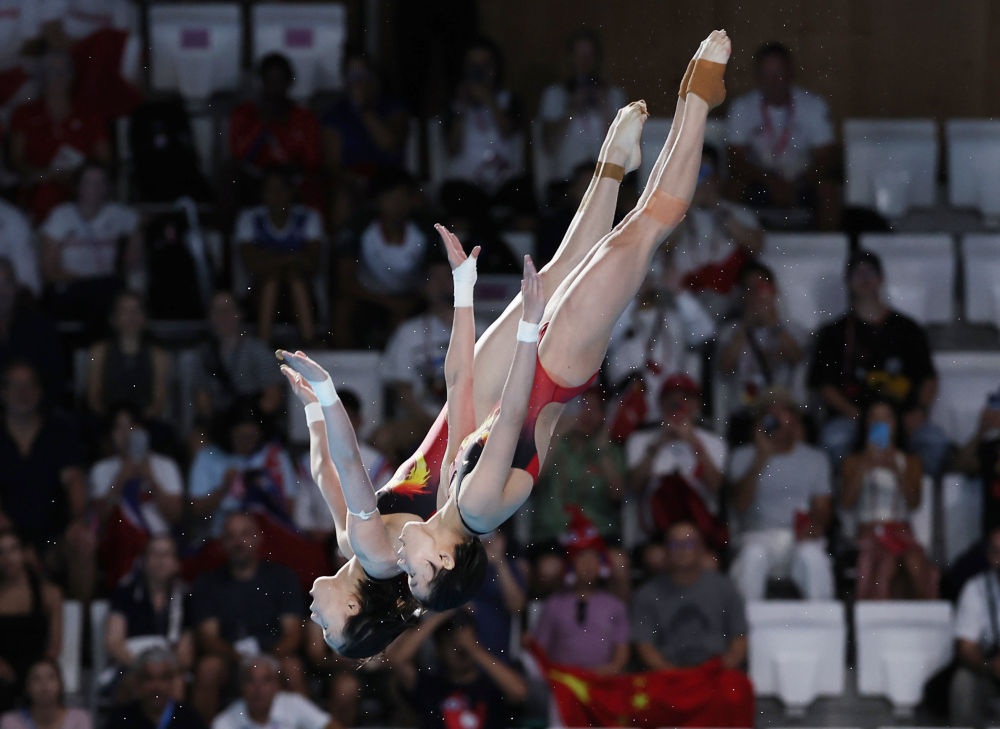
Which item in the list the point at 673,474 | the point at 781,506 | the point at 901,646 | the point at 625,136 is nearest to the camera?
the point at 625,136

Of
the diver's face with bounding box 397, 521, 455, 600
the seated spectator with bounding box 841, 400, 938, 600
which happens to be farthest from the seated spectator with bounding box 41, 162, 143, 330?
the diver's face with bounding box 397, 521, 455, 600

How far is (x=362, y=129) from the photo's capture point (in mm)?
8250

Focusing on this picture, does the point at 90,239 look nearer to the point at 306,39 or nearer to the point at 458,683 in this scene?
the point at 306,39

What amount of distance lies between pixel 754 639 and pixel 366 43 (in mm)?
4099

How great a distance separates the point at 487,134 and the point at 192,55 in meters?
1.86

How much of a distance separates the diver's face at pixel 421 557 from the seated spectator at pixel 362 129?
4138 mm

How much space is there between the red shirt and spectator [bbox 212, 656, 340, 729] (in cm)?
290

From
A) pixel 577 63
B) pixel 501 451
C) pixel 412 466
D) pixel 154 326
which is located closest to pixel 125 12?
pixel 154 326

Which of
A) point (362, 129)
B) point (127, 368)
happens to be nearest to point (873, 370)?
point (362, 129)

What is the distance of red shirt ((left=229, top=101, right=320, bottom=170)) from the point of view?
8.20 metres

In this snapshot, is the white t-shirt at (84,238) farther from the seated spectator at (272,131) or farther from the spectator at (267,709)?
the spectator at (267,709)

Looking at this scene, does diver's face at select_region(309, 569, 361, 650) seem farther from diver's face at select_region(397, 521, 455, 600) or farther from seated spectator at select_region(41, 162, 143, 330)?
seated spectator at select_region(41, 162, 143, 330)

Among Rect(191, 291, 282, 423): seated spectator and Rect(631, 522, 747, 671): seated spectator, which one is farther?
Rect(191, 291, 282, 423): seated spectator

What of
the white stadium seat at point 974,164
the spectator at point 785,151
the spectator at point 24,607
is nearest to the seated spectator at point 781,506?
the spectator at point 785,151
